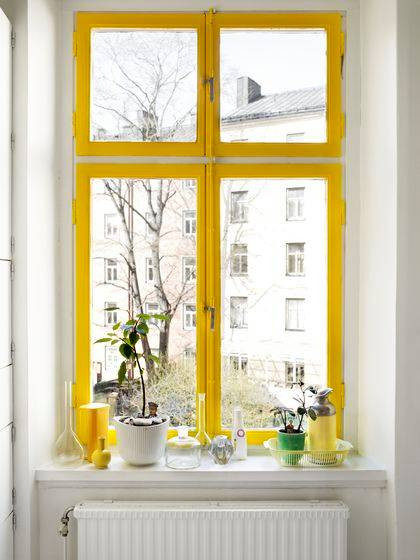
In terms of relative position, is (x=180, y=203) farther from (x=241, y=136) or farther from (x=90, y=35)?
(x=90, y=35)

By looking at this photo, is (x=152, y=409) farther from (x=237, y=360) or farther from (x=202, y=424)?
(x=237, y=360)

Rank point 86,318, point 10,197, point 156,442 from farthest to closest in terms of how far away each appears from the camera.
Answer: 1. point 86,318
2. point 156,442
3. point 10,197

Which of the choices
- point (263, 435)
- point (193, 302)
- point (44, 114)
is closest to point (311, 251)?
point (193, 302)

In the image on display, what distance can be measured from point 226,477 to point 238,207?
3.58ft

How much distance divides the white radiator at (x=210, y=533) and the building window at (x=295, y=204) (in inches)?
45.3

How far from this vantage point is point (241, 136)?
234 centimetres

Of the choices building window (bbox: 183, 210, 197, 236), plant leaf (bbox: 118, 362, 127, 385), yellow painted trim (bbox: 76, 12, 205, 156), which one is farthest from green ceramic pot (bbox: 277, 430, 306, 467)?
yellow painted trim (bbox: 76, 12, 205, 156)

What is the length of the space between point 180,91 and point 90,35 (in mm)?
443

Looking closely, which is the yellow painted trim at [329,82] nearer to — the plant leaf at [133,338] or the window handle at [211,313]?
the window handle at [211,313]

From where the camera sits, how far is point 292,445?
2.11 meters

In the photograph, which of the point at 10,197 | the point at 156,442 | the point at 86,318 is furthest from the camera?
the point at 86,318

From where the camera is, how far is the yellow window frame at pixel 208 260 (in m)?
2.30

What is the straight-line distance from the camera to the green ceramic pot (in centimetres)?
211

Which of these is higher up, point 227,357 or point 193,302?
point 193,302
